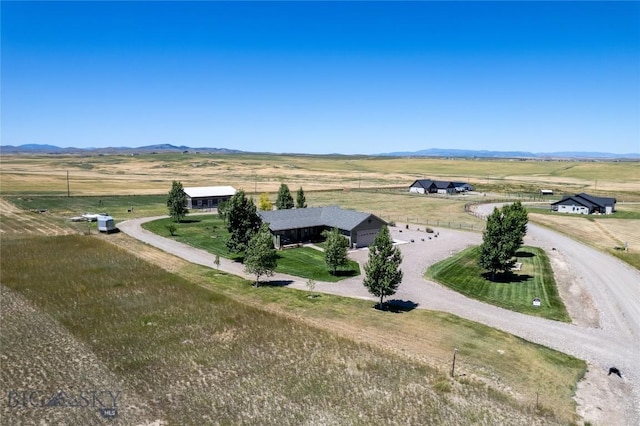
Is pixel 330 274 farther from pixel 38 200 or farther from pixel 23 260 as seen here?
pixel 38 200

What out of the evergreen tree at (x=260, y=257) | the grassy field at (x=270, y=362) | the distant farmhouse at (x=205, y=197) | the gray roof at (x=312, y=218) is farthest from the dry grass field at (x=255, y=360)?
the distant farmhouse at (x=205, y=197)


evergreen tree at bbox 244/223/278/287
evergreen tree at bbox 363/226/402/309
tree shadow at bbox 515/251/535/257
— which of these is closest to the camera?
evergreen tree at bbox 363/226/402/309

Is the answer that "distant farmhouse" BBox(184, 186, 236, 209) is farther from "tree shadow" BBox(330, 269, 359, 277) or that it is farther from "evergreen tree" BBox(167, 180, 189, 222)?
"tree shadow" BBox(330, 269, 359, 277)

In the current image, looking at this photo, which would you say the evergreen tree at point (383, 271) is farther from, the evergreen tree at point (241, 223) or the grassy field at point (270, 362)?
the evergreen tree at point (241, 223)

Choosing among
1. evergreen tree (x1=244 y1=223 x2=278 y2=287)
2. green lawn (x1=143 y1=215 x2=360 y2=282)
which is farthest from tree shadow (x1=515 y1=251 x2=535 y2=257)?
evergreen tree (x1=244 y1=223 x2=278 y2=287)

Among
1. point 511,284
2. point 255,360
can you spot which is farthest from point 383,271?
point 511,284

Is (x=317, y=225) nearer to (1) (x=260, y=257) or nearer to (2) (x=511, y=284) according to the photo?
(1) (x=260, y=257)
